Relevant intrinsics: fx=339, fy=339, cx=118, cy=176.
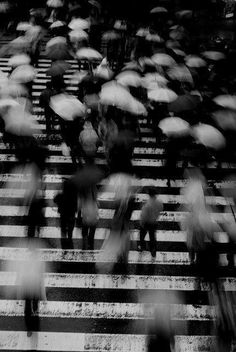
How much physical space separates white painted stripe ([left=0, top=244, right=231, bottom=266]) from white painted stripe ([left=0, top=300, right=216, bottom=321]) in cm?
78

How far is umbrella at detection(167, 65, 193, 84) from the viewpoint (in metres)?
7.31

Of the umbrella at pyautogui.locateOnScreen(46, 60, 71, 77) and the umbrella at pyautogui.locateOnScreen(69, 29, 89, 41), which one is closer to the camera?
the umbrella at pyautogui.locateOnScreen(46, 60, 71, 77)

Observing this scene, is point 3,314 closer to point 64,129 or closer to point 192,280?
point 192,280

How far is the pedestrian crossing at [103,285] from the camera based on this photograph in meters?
4.67

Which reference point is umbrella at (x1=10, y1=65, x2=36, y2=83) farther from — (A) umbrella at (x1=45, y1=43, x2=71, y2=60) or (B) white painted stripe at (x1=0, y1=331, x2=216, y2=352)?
(B) white painted stripe at (x1=0, y1=331, x2=216, y2=352)

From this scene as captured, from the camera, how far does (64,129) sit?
6.60 m

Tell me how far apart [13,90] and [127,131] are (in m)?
2.57

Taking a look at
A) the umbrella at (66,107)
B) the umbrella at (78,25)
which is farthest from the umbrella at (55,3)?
the umbrella at (66,107)

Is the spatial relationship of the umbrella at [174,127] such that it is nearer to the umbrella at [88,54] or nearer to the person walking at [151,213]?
the person walking at [151,213]

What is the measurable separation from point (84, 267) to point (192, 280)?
1763mm

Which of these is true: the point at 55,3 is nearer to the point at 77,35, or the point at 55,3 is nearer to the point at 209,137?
the point at 77,35

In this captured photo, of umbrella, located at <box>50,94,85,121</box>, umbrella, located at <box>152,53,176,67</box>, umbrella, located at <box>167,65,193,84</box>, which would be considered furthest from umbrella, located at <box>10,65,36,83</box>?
umbrella, located at <box>167,65,193,84</box>

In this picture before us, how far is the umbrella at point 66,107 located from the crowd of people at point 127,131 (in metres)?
0.02

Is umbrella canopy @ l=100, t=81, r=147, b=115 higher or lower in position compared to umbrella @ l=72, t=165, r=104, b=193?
higher
